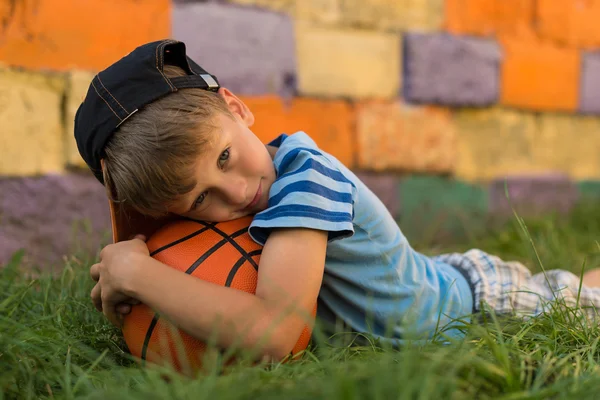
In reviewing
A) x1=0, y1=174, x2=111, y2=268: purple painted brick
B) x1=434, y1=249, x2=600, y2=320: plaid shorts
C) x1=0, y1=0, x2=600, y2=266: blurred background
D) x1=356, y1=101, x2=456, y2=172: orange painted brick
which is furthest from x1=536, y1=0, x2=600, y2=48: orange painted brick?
x1=0, y1=174, x2=111, y2=268: purple painted brick

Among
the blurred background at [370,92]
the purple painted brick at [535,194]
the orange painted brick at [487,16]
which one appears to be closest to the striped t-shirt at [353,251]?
the blurred background at [370,92]

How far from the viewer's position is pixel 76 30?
329 centimetres

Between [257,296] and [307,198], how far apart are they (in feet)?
1.04

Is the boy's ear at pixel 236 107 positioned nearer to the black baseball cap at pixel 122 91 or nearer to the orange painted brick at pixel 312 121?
the black baseball cap at pixel 122 91

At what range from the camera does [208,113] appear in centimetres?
200

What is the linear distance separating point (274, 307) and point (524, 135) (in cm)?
374

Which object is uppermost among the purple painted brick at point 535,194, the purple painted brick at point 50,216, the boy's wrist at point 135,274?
the boy's wrist at point 135,274

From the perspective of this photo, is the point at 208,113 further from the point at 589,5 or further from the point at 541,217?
the point at 589,5

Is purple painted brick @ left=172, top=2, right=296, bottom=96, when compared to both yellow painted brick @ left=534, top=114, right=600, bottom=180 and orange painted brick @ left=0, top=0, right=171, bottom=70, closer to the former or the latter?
orange painted brick @ left=0, top=0, right=171, bottom=70

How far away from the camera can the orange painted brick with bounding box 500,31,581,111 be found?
4.94 meters

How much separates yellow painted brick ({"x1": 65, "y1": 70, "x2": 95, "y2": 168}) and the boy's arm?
5.26 feet

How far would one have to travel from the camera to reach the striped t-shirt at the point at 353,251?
1.98 metres

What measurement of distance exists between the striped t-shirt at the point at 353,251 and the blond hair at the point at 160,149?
0.27 metres

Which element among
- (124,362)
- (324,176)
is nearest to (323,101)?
(324,176)
